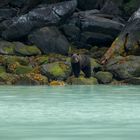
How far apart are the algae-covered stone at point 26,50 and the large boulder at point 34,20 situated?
1.59m

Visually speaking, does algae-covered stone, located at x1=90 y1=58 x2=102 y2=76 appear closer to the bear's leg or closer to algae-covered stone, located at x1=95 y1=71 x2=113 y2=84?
the bear's leg

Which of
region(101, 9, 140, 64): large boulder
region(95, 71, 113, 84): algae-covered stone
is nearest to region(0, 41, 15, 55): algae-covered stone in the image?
region(101, 9, 140, 64): large boulder

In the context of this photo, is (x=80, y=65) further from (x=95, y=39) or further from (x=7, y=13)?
(x=7, y=13)

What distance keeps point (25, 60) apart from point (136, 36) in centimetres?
643

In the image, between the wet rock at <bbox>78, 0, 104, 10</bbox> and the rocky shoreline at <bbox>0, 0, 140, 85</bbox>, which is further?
the wet rock at <bbox>78, 0, 104, 10</bbox>

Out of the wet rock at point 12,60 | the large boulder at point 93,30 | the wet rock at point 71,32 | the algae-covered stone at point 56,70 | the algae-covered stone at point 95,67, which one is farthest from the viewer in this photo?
the wet rock at point 71,32

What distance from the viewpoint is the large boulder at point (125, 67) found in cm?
2923

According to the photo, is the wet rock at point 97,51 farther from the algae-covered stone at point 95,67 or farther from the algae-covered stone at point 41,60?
the algae-covered stone at point 41,60

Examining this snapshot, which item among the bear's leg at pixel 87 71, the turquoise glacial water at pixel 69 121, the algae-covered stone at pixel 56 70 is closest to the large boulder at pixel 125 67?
the bear's leg at pixel 87 71

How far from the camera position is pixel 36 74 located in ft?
95.4

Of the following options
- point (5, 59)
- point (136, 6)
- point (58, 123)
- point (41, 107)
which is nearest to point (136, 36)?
point (136, 6)

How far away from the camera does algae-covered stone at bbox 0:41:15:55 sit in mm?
33188

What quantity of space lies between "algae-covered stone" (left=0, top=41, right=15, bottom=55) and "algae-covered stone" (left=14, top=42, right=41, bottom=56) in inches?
11.6

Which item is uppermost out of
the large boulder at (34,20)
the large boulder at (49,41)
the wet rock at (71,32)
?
the large boulder at (34,20)
